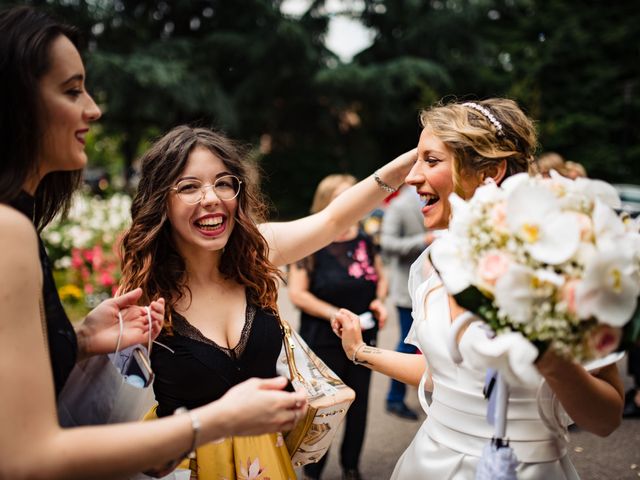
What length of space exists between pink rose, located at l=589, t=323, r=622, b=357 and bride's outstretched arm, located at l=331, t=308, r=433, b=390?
100 centimetres

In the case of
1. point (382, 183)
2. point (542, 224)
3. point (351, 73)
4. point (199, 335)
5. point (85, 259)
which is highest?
point (542, 224)

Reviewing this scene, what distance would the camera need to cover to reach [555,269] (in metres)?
1.27

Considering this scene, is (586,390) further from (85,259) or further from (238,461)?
(85,259)

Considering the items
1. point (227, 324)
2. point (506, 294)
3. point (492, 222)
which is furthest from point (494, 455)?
point (227, 324)

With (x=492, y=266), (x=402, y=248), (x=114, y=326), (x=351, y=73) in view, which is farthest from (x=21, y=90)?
(x=351, y=73)

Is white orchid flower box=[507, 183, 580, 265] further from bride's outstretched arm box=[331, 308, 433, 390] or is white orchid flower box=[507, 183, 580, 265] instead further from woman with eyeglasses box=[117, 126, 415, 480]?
woman with eyeglasses box=[117, 126, 415, 480]

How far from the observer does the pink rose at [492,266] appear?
126 cm

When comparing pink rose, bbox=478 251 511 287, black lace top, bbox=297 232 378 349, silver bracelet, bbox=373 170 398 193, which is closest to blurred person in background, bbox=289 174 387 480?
black lace top, bbox=297 232 378 349

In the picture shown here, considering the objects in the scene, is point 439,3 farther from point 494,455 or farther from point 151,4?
point 494,455

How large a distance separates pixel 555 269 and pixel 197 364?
4.40 feet

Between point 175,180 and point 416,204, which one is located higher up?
point 175,180

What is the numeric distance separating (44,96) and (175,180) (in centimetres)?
87

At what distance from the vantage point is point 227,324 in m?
2.25

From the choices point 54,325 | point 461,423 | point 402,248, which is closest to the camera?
point 54,325
